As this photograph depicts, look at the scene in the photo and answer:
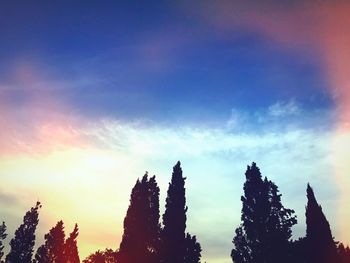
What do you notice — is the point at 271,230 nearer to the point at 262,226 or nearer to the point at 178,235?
the point at 262,226

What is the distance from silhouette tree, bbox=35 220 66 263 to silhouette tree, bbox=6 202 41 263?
556 centimetres

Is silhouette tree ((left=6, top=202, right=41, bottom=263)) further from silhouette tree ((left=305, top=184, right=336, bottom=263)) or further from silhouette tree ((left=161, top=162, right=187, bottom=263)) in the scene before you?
silhouette tree ((left=305, top=184, right=336, bottom=263))

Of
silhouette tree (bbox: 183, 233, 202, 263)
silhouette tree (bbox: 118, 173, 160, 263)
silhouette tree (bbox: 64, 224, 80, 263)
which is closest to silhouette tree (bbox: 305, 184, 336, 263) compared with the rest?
silhouette tree (bbox: 183, 233, 202, 263)

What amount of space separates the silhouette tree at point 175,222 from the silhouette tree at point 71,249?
1220 centimetres

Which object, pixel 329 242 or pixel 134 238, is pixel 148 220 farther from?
pixel 329 242

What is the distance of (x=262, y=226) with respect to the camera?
4888 cm

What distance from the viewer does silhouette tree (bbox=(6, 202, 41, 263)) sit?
4553 cm

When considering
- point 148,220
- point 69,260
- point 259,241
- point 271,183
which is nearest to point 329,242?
point 259,241

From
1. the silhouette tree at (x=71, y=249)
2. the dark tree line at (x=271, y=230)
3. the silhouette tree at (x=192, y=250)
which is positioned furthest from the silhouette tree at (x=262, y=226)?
the silhouette tree at (x=71, y=249)

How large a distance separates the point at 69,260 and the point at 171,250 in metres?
13.7

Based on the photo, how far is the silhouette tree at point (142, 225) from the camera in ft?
125

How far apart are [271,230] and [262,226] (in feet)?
4.76

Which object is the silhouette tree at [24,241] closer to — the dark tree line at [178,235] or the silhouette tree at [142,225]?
the dark tree line at [178,235]

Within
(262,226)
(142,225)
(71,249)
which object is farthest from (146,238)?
(262,226)
